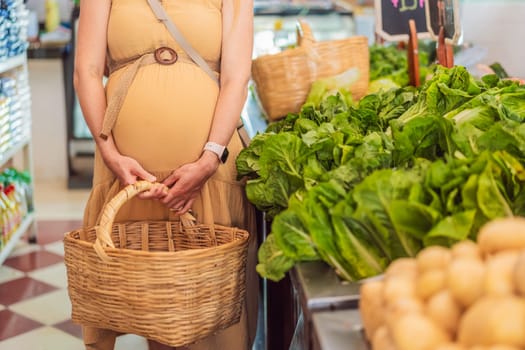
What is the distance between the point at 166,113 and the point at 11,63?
2.53 meters

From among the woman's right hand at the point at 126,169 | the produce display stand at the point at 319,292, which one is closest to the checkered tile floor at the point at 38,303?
the woman's right hand at the point at 126,169

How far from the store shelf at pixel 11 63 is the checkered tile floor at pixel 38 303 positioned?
3.81ft

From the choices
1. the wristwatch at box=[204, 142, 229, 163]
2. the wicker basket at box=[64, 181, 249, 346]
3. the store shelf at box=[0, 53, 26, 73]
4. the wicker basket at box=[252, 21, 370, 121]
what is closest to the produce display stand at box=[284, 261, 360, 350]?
the wicker basket at box=[64, 181, 249, 346]

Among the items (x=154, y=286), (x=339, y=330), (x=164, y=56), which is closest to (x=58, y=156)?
(x=164, y=56)

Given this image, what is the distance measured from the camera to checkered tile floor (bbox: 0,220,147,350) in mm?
3598

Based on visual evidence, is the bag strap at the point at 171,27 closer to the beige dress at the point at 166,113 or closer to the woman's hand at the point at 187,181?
the beige dress at the point at 166,113

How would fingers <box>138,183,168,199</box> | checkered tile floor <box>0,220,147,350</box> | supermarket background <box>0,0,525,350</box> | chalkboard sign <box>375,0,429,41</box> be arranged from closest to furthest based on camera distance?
fingers <box>138,183,168,199</box>
chalkboard sign <box>375,0,429,41</box>
checkered tile floor <box>0,220,147,350</box>
supermarket background <box>0,0,525,350</box>

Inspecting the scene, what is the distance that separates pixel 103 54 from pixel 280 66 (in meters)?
0.96

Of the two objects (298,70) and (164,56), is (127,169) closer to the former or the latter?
(164,56)

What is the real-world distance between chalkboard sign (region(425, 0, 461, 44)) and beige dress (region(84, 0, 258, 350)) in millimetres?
1159

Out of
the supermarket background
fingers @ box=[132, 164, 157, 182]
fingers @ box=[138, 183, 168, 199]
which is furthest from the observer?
the supermarket background

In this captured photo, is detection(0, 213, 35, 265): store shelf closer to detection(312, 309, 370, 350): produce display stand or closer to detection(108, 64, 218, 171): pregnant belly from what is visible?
detection(108, 64, 218, 171): pregnant belly

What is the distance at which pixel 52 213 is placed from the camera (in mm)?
5867

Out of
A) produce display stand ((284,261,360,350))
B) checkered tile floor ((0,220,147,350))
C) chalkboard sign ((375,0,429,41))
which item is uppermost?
chalkboard sign ((375,0,429,41))
